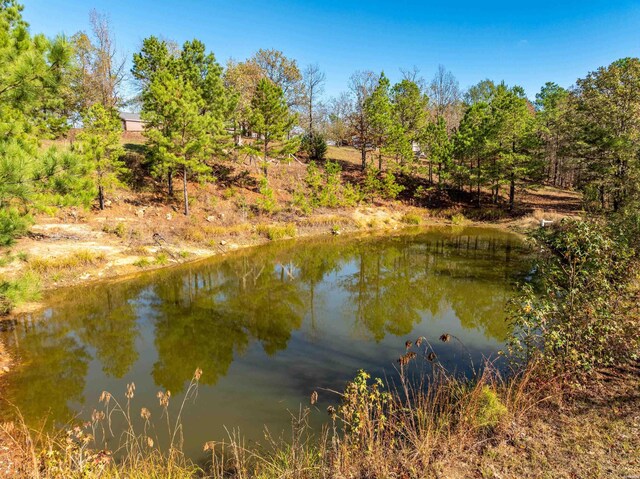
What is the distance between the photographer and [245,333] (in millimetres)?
11977

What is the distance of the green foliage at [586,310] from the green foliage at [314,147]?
3909 cm

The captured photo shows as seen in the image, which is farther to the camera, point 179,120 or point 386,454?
point 179,120

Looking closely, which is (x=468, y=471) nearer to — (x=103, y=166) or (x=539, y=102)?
(x=103, y=166)

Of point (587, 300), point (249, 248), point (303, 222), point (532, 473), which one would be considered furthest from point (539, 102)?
point (532, 473)

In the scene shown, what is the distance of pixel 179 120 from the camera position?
23859 millimetres

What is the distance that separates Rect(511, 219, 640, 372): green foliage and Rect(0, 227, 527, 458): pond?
2030 mm

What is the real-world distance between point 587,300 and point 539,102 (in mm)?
58041

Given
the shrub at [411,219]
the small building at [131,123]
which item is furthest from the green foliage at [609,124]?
the small building at [131,123]

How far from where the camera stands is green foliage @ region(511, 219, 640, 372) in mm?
7105

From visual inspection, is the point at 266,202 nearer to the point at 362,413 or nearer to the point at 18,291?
the point at 18,291

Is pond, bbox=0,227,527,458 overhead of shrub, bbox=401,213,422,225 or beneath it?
beneath

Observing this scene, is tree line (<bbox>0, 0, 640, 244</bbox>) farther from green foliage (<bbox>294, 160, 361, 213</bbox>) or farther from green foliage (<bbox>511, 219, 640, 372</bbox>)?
green foliage (<bbox>511, 219, 640, 372</bbox>)

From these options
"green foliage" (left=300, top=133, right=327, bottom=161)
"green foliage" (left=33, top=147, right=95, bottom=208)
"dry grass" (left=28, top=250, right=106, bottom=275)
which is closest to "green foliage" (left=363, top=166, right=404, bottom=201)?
"green foliage" (left=300, top=133, right=327, bottom=161)

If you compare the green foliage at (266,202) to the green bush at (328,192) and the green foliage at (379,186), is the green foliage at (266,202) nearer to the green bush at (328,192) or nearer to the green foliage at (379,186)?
the green bush at (328,192)
